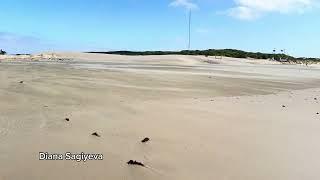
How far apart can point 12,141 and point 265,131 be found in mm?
3145

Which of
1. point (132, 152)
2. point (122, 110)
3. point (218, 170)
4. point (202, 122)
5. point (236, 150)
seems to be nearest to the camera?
point (218, 170)

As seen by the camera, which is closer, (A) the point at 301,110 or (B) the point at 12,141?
(B) the point at 12,141

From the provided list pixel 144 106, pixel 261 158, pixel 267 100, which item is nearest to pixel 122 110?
pixel 144 106

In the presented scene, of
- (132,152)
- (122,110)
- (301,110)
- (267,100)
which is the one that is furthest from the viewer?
(267,100)

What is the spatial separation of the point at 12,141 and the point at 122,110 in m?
2.55

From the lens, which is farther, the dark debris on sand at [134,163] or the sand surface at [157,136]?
the dark debris on sand at [134,163]

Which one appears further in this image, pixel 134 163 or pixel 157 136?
pixel 157 136

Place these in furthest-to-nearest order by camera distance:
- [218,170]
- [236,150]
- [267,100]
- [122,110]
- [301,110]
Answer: [267,100]
[301,110]
[122,110]
[236,150]
[218,170]

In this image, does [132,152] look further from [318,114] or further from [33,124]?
[318,114]

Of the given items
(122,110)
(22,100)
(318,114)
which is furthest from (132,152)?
(318,114)

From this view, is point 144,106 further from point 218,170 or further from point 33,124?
point 218,170

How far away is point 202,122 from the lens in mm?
6391

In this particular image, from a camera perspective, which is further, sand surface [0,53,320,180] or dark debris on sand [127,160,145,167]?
dark debris on sand [127,160,145,167]

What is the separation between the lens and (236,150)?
487cm
